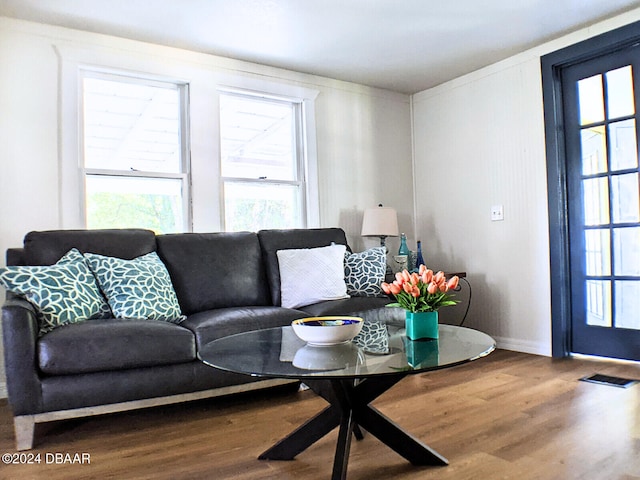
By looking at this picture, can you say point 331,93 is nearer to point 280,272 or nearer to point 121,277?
point 280,272

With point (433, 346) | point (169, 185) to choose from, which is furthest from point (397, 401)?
point (169, 185)

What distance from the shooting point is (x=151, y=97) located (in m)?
3.67

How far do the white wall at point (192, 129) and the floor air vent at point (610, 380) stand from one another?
209 centimetres

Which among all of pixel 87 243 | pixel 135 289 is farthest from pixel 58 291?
pixel 87 243

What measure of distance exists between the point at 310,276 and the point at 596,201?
2087mm

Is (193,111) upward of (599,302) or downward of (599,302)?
upward

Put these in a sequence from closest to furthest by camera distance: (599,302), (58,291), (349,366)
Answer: (349,366) < (58,291) < (599,302)

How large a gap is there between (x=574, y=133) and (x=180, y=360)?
123 inches

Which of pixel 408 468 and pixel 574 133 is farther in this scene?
pixel 574 133

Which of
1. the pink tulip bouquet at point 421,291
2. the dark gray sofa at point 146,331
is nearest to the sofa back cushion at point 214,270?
the dark gray sofa at point 146,331

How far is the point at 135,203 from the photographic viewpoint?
11.7ft

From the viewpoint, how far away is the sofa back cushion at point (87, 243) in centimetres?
285

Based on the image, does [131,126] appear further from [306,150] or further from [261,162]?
[306,150]

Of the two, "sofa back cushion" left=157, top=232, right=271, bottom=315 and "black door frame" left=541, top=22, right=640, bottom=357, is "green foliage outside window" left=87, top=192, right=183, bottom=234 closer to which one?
"sofa back cushion" left=157, top=232, right=271, bottom=315
